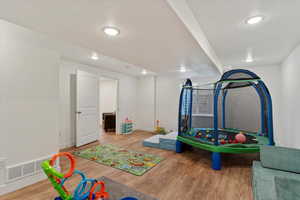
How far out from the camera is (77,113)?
4.00 meters

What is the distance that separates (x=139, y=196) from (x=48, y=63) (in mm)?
2617

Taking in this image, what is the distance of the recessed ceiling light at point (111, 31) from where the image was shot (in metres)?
1.85

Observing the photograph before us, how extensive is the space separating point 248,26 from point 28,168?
4.01 metres

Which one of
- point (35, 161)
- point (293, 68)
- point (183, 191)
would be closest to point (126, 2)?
point (183, 191)

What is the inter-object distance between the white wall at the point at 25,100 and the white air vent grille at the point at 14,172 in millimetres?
60

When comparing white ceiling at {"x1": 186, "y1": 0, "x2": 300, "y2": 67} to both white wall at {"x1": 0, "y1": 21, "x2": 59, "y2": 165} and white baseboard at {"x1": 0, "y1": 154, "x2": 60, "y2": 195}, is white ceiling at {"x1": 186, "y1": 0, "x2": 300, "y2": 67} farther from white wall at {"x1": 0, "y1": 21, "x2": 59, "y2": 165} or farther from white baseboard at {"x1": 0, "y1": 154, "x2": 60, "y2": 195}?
white baseboard at {"x1": 0, "y1": 154, "x2": 60, "y2": 195}

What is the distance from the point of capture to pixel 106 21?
5.49 feet

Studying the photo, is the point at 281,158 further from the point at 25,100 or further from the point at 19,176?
the point at 25,100

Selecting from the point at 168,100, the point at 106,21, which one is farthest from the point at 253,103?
the point at 106,21

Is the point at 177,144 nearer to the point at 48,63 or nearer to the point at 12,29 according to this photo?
the point at 48,63

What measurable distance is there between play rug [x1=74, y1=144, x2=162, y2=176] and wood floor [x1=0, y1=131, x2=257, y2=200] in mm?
136

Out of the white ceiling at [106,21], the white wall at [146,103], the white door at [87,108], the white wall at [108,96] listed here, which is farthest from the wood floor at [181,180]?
the white wall at [108,96]

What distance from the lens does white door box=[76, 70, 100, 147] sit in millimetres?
4055

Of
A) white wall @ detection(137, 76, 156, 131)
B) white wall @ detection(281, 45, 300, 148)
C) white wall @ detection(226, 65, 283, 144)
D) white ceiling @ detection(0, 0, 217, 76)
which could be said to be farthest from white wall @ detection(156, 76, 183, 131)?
white ceiling @ detection(0, 0, 217, 76)
